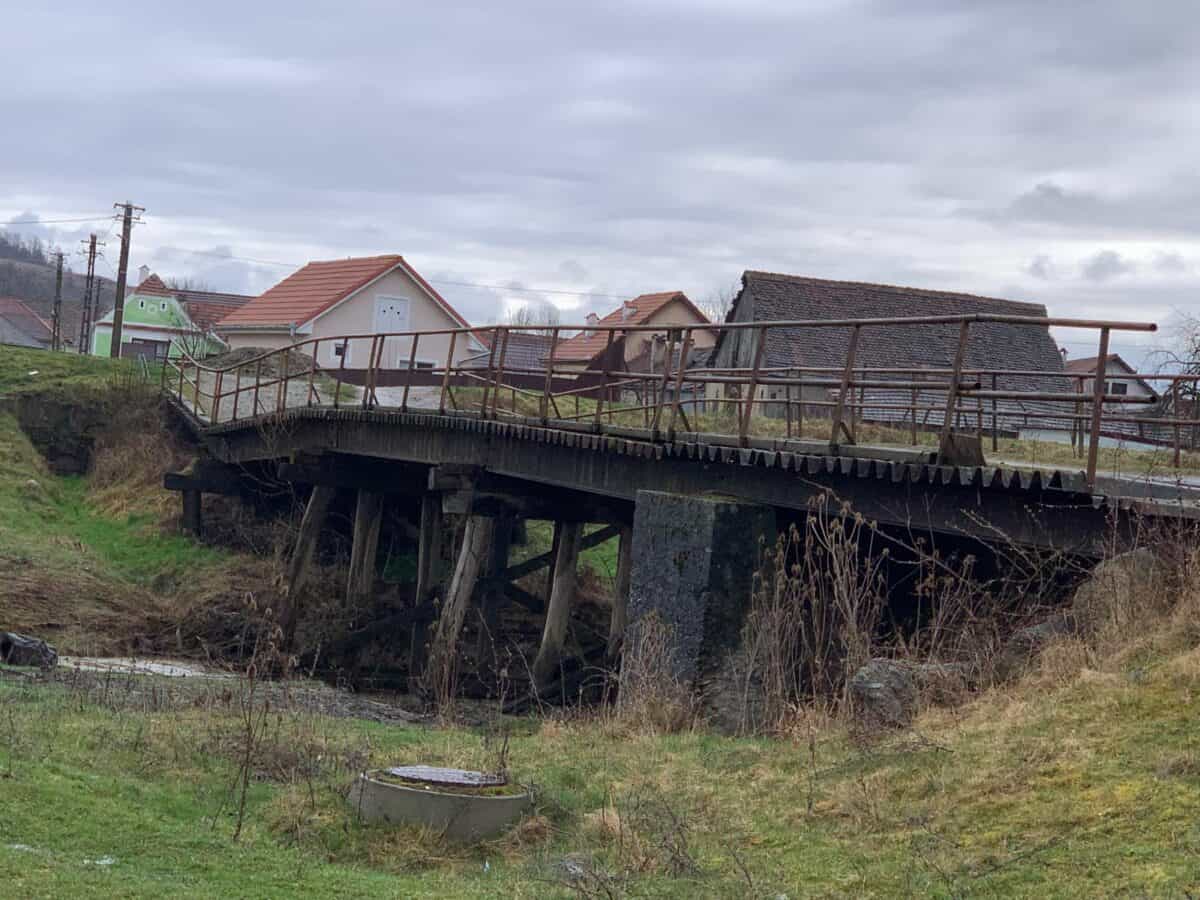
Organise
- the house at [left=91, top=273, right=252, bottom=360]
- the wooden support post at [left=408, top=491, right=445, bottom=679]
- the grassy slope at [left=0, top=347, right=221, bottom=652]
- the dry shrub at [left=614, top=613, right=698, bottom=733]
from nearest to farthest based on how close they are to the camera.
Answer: the dry shrub at [left=614, top=613, right=698, bottom=733] → the grassy slope at [left=0, top=347, right=221, bottom=652] → the wooden support post at [left=408, top=491, right=445, bottom=679] → the house at [left=91, top=273, right=252, bottom=360]

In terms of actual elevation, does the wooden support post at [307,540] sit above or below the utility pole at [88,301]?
below

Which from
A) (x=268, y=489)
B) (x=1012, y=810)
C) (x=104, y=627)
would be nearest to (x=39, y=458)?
(x=268, y=489)

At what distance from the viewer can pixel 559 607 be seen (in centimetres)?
1612

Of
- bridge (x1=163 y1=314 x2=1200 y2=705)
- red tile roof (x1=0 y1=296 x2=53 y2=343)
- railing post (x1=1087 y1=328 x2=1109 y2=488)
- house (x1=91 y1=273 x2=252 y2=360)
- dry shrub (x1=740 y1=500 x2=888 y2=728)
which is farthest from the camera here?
red tile roof (x1=0 y1=296 x2=53 y2=343)

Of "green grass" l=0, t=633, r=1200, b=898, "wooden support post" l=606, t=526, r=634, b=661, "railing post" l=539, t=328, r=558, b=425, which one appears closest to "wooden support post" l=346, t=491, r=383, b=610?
"wooden support post" l=606, t=526, r=634, b=661

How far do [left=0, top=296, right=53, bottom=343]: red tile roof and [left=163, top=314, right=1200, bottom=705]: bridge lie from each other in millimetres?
82978

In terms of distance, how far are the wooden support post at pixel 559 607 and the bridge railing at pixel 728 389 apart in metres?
1.46

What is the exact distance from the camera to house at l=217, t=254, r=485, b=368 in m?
52.3

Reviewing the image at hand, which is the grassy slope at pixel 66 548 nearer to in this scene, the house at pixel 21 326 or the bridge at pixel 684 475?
the bridge at pixel 684 475

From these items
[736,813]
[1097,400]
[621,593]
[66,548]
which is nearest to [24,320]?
[66,548]

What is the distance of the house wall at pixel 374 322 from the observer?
170ft

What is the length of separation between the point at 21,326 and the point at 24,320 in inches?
85.0

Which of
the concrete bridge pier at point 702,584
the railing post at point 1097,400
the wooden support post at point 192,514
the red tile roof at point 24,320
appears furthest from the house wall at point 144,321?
the railing post at point 1097,400

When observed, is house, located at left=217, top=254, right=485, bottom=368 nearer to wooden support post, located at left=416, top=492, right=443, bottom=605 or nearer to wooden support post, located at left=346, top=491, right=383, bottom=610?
wooden support post, located at left=346, top=491, right=383, bottom=610
